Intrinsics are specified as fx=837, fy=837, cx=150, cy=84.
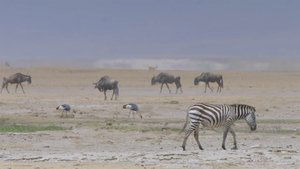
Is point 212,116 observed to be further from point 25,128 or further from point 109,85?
point 109,85

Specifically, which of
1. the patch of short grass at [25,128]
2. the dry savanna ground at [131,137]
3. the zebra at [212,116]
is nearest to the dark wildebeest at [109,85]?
the dry savanna ground at [131,137]

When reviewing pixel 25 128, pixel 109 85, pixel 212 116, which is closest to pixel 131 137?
pixel 25 128

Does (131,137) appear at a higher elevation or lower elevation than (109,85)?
lower

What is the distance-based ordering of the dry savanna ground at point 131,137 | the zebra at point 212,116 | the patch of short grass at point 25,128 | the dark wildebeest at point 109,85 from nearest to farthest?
the dry savanna ground at point 131,137 < the zebra at point 212,116 < the patch of short grass at point 25,128 < the dark wildebeest at point 109,85

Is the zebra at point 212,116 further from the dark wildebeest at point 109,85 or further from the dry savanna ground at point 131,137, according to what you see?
the dark wildebeest at point 109,85

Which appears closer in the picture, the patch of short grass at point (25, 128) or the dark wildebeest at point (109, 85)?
the patch of short grass at point (25, 128)

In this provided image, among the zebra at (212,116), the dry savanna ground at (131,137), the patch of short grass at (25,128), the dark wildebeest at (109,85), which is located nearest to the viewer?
the dry savanna ground at (131,137)

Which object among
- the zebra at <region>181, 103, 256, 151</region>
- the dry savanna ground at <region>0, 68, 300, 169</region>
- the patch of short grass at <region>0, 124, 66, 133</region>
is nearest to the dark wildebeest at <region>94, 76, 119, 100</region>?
the dry savanna ground at <region>0, 68, 300, 169</region>

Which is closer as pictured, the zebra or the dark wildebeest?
the zebra

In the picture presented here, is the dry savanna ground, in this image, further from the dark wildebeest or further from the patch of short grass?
the dark wildebeest

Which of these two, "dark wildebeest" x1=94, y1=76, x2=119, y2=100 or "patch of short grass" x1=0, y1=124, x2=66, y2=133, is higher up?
"dark wildebeest" x1=94, y1=76, x2=119, y2=100

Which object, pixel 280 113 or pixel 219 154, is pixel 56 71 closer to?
pixel 280 113

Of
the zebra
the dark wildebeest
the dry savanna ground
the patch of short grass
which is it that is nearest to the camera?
the dry savanna ground

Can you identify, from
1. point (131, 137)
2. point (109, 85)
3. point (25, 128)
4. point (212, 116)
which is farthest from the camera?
point (109, 85)
